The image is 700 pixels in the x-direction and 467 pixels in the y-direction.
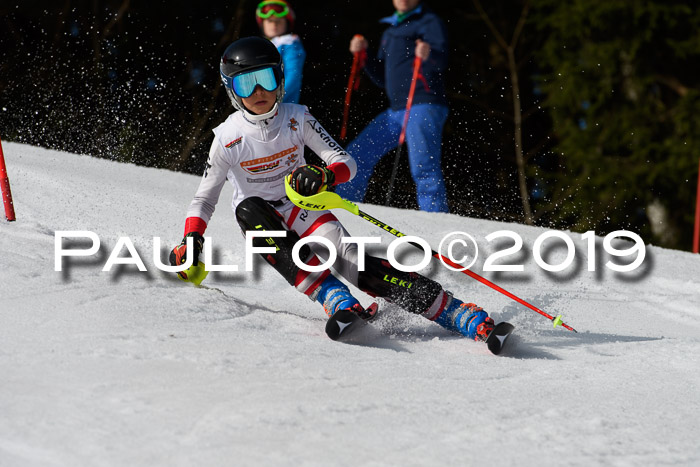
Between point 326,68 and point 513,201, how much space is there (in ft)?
12.2

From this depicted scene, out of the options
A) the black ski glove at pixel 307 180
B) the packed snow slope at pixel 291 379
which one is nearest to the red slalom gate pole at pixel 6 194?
the packed snow slope at pixel 291 379

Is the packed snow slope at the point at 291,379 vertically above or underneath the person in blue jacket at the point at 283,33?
underneath

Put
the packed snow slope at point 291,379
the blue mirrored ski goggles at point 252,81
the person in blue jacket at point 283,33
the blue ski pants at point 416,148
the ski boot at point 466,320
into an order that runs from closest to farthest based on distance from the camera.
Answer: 1. the packed snow slope at point 291,379
2. the ski boot at point 466,320
3. the blue mirrored ski goggles at point 252,81
4. the person in blue jacket at point 283,33
5. the blue ski pants at point 416,148

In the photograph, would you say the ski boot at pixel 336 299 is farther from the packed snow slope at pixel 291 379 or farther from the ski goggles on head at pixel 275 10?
the ski goggles on head at pixel 275 10

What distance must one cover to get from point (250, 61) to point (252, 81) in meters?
0.09

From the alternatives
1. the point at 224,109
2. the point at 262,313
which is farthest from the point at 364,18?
the point at 262,313

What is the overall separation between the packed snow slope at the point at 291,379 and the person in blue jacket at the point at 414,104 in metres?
2.02

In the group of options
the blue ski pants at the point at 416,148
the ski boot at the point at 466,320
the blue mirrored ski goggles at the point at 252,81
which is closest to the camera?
the ski boot at the point at 466,320

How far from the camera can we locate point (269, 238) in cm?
357

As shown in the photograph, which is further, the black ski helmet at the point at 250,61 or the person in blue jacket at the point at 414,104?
the person in blue jacket at the point at 414,104

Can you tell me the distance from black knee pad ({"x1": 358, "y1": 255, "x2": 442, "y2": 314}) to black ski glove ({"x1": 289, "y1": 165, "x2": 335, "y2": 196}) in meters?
0.43

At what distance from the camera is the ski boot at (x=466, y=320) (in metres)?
3.46

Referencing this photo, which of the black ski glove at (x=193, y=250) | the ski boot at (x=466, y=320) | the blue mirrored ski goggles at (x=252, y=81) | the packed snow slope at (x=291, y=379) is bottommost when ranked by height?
the packed snow slope at (x=291, y=379)

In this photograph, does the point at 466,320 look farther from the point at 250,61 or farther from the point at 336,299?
the point at 250,61
